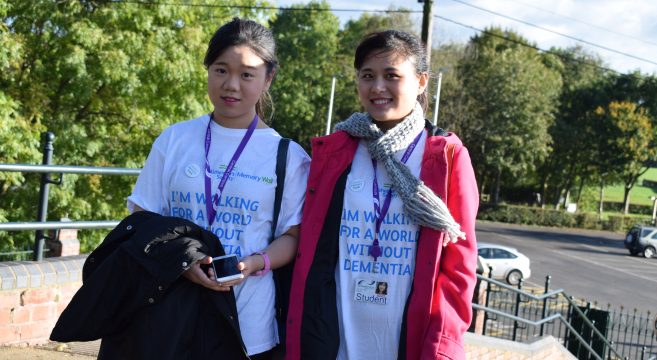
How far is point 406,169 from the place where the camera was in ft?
8.29

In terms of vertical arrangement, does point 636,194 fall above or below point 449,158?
above

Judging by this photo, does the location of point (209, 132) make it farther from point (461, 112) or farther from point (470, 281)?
point (461, 112)

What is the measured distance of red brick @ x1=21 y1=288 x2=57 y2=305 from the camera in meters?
4.79

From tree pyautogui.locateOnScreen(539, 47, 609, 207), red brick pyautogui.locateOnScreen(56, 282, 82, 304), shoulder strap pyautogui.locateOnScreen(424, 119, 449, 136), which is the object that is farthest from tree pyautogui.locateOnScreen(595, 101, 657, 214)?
shoulder strap pyautogui.locateOnScreen(424, 119, 449, 136)

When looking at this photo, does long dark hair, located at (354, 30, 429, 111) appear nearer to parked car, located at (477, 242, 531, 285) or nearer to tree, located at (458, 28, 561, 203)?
parked car, located at (477, 242, 531, 285)

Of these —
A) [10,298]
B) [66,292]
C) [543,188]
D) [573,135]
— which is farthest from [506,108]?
[10,298]

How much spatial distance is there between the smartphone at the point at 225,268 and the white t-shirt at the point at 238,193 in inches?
5.0

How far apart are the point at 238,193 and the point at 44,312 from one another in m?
3.05

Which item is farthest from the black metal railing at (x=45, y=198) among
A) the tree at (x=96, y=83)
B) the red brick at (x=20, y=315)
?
the tree at (x=96, y=83)

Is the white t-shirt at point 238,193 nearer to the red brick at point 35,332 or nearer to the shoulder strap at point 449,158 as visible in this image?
the shoulder strap at point 449,158

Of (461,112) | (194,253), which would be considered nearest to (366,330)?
(194,253)

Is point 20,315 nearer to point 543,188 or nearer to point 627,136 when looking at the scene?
point 627,136

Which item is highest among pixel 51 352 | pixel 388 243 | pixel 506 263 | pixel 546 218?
pixel 388 243

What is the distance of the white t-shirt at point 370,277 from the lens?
2.49 m
